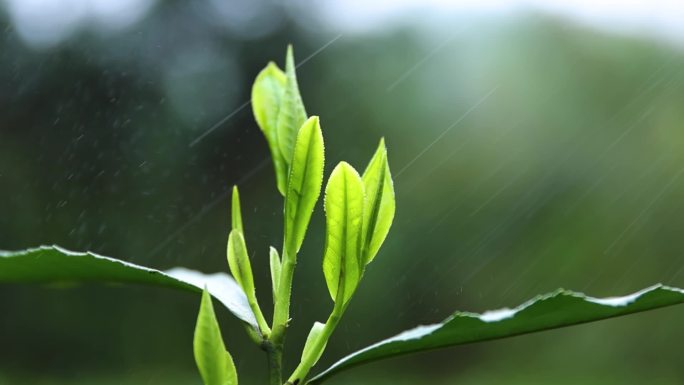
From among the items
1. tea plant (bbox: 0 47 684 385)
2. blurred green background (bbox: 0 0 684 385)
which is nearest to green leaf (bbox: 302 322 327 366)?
tea plant (bbox: 0 47 684 385)

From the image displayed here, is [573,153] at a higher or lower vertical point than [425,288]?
higher

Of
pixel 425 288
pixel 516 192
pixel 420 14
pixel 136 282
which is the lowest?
pixel 136 282

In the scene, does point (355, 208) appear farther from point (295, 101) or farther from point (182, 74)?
point (182, 74)

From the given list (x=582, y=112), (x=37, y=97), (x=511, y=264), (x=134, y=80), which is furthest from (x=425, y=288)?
(x=37, y=97)

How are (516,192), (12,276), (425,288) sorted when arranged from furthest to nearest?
(516,192)
(425,288)
(12,276)

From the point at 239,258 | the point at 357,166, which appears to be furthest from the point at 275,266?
the point at 357,166

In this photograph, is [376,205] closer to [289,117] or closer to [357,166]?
[289,117]

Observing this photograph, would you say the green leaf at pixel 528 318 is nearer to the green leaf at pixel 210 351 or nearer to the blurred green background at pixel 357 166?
the green leaf at pixel 210 351

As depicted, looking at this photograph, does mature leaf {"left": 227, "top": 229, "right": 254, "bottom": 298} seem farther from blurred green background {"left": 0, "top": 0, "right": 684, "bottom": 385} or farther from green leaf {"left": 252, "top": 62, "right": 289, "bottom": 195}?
blurred green background {"left": 0, "top": 0, "right": 684, "bottom": 385}
